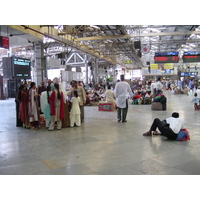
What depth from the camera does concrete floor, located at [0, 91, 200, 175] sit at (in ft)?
11.6

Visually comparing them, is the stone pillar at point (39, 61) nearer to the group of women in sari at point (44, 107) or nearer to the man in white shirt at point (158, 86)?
the group of women in sari at point (44, 107)

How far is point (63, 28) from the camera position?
12.6m

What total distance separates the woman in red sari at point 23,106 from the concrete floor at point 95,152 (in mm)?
375

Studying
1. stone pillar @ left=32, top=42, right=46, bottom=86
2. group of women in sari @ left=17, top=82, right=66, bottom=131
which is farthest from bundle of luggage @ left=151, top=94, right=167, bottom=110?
stone pillar @ left=32, top=42, right=46, bottom=86

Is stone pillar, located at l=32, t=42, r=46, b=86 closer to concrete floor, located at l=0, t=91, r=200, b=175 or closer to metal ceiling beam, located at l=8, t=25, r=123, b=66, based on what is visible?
metal ceiling beam, located at l=8, t=25, r=123, b=66

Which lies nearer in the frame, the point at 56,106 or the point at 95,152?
the point at 95,152

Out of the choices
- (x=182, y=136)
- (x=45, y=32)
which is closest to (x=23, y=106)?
(x=182, y=136)

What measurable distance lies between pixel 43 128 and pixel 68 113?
2.87ft

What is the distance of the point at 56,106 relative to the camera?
21.2 ft

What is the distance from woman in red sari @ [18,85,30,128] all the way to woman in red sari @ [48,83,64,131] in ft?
2.87

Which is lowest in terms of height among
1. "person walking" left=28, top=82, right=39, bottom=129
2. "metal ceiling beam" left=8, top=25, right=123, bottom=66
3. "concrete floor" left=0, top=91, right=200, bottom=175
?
"concrete floor" left=0, top=91, right=200, bottom=175

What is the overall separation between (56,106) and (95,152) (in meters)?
2.48

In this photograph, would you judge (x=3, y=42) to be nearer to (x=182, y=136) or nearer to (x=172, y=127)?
(x=172, y=127)

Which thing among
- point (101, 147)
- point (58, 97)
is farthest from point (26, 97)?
point (101, 147)
